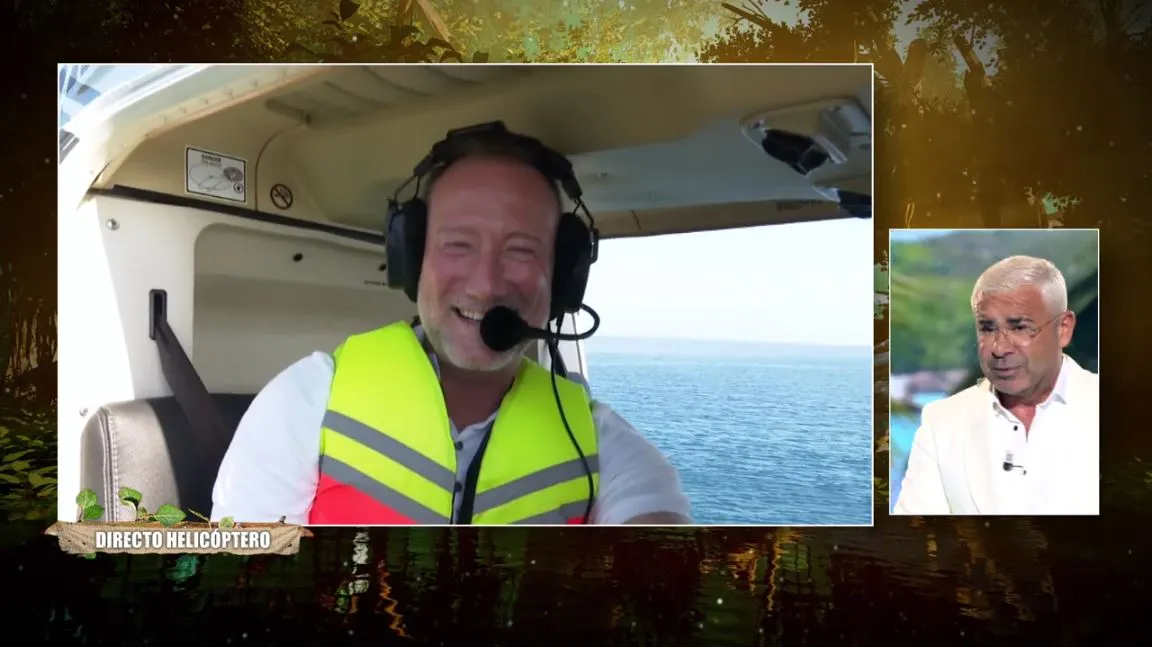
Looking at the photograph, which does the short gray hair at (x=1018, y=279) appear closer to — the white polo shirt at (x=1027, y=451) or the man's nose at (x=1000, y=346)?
the man's nose at (x=1000, y=346)

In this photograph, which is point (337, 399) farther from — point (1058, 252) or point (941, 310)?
point (1058, 252)

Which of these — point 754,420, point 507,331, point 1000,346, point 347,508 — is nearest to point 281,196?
point 507,331

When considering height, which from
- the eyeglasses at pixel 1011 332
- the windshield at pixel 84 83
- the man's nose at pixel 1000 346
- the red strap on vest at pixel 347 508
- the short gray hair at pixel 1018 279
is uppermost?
the windshield at pixel 84 83

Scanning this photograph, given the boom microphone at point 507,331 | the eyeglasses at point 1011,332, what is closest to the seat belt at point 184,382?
the boom microphone at point 507,331

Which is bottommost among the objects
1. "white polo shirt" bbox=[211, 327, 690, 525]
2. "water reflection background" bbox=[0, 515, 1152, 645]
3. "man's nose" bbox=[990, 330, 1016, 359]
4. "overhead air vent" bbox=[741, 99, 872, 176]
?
"water reflection background" bbox=[0, 515, 1152, 645]

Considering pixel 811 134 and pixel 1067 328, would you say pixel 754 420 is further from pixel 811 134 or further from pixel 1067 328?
pixel 1067 328

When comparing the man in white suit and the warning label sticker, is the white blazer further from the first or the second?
the warning label sticker

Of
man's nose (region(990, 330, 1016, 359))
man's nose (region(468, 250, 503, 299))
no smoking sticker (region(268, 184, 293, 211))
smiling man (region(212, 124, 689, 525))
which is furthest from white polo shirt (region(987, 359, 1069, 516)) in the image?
no smoking sticker (region(268, 184, 293, 211))
